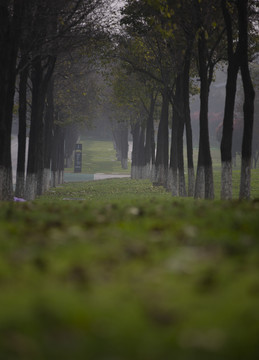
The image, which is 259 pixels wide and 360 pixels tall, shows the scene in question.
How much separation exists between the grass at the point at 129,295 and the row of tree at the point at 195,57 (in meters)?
12.6

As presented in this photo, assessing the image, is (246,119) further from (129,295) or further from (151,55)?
(129,295)

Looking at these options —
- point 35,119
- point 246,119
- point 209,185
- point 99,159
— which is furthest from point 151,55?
point 99,159

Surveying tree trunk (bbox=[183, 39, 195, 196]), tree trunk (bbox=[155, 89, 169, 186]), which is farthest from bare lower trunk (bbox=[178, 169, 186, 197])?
tree trunk (bbox=[155, 89, 169, 186])

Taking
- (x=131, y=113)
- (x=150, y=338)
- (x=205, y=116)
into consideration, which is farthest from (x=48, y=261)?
(x=131, y=113)

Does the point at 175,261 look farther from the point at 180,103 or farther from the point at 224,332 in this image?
the point at 180,103

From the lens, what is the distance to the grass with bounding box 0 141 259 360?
3.24 m

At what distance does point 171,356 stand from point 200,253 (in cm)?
233

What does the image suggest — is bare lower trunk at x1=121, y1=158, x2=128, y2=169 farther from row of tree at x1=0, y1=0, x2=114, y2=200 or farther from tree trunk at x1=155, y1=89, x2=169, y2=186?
row of tree at x1=0, y1=0, x2=114, y2=200

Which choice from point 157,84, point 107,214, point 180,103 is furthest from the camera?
point 157,84

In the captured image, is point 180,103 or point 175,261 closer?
point 175,261

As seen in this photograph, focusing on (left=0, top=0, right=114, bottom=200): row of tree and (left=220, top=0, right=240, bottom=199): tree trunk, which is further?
(left=220, top=0, right=240, bottom=199): tree trunk

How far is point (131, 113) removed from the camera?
56.8 m

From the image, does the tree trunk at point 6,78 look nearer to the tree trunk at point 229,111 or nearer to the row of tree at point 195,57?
the row of tree at point 195,57

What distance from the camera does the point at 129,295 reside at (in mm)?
4105
